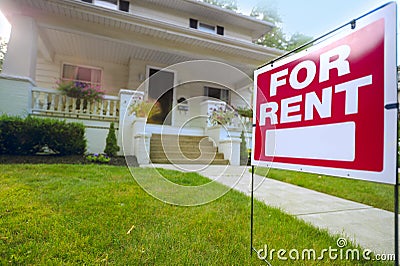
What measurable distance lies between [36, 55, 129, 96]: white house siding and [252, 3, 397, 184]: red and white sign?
714 centimetres

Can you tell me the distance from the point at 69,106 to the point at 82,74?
85.4 inches

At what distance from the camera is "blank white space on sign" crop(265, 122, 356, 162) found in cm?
118

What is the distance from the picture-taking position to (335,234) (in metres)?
1.98

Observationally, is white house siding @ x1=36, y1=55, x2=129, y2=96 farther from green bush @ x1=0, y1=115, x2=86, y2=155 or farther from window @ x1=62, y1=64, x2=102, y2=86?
green bush @ x1=0, y1=115, x2=86, y2=155

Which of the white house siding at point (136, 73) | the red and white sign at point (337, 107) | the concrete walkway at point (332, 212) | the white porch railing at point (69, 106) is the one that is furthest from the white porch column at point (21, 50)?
the red and white sign at point (337, 107)

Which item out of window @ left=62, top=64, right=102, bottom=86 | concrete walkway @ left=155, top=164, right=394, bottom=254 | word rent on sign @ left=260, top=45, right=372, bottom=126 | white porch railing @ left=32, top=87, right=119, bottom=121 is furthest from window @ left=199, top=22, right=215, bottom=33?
word rent on sign @ left=260, top=45, right=372, bottom=126

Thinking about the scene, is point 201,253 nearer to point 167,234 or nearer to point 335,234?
point 167,234

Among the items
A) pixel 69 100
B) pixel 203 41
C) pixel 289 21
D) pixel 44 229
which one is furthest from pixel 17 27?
pixel 289 21

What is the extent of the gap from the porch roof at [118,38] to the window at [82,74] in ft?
1.43

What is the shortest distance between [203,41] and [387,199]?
568 centimetres

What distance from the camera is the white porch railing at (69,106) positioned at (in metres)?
5.58

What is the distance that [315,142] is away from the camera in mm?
1371

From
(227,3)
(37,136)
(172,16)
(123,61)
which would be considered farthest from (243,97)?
(227,3)

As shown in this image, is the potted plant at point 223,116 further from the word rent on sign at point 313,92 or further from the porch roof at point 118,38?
the word rent on sign at point 313,92
